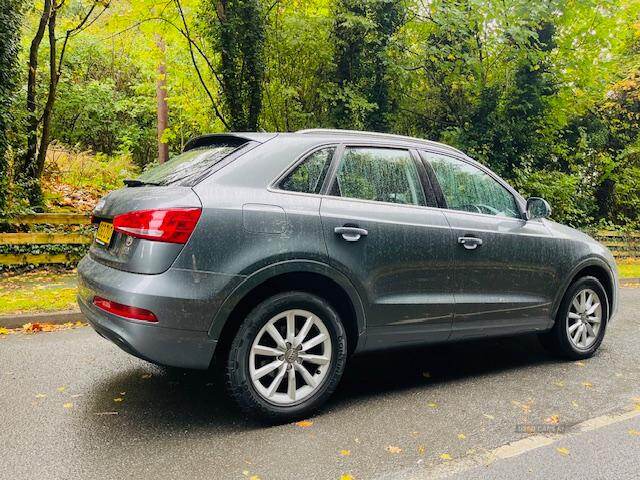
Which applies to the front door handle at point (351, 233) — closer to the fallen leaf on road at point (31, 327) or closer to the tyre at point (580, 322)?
the tyre at point (580, 322)

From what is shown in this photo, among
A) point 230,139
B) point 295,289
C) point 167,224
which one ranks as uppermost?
point 230,139

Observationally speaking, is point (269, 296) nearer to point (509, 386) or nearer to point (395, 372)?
point (395, 372)

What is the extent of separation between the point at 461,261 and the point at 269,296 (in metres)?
1.56

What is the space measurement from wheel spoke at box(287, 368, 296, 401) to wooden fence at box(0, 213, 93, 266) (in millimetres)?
6856

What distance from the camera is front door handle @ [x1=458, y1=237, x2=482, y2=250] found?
4.17 m

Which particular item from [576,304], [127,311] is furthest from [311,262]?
[576,304]

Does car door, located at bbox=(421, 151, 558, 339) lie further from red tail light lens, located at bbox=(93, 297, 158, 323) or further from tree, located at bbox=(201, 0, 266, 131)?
tree, located at bbox=(201, 0, 266, 131)

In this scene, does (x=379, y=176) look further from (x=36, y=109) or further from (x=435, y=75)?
(x=435, y=75)

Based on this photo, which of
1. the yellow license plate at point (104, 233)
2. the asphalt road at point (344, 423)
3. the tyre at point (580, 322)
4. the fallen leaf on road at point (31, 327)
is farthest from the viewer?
the fallen leaf on road at point (31, 327)

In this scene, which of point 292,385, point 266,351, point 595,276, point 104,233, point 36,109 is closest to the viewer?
point 266,351

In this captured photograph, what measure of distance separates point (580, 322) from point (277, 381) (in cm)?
312

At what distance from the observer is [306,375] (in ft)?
11.7

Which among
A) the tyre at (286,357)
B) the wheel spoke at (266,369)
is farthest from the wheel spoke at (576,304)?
the wheel spoke at (266,369)

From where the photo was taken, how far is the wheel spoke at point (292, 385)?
11.5 ft
